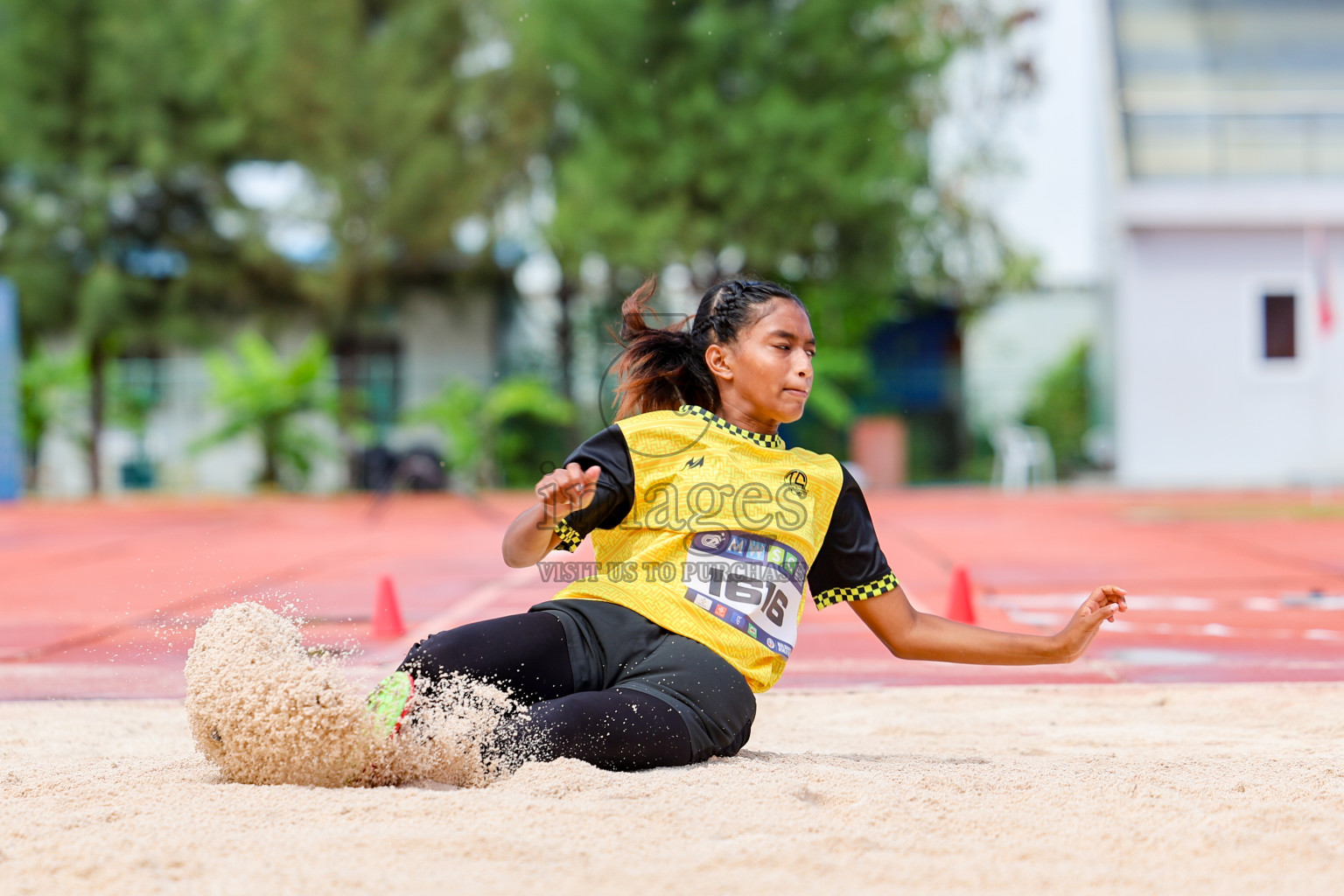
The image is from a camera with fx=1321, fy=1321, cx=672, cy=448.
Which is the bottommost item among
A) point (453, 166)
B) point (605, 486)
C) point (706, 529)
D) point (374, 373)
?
point (706, 529)

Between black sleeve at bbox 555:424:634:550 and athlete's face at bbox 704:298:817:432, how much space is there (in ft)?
1.02

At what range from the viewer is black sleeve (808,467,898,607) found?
10.4 ft

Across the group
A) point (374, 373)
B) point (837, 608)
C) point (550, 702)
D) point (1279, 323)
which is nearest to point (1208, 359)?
point (1279, 323)

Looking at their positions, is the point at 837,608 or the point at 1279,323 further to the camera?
the point at 1279,323

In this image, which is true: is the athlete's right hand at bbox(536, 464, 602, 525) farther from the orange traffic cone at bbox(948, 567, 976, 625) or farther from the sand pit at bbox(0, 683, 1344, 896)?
the orange traffic cone at bbox(948, 567, 976, 625)

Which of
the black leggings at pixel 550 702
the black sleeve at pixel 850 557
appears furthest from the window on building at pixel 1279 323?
the black leggings at pixel 550 702

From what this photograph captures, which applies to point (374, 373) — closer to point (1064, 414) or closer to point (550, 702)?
point (1064, 414)

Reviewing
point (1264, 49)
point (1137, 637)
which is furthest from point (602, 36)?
point (1137, 637)

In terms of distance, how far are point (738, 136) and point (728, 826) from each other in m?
16.8

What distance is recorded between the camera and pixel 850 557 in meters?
3.18

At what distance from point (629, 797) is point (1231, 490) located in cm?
1632

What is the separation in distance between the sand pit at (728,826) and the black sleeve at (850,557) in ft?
1.36

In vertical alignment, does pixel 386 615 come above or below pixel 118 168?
below

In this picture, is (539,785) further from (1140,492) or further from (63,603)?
(1140,492)
